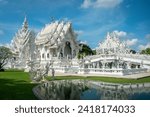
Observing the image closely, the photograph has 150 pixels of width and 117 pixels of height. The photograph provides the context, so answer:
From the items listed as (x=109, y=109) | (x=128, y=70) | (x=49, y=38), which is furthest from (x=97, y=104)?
(x=49, y=38)

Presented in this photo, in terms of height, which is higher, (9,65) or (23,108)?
(9,65)

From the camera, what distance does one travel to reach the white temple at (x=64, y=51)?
77.9ft

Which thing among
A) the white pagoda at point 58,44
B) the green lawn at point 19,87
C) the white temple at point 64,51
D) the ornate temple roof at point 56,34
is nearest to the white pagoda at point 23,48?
the white temple at point 64,51

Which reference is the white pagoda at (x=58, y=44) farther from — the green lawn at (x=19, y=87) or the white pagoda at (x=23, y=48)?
the green lawn at (x=19, y=87)

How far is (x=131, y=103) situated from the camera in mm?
6738

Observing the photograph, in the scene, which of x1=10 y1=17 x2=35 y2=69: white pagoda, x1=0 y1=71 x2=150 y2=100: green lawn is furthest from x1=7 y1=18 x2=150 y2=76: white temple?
x1=0 y1=71 x2=150 y2=100: green lawn

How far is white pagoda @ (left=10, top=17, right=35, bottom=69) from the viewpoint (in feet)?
109

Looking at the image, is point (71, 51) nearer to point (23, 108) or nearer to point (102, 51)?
point (102, 51)

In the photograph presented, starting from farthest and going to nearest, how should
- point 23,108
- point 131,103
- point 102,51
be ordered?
point 102,51, point 131,103, point 23,108

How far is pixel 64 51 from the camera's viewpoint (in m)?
32.4

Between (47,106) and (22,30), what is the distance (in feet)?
112

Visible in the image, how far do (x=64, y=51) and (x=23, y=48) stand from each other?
21.5 ft


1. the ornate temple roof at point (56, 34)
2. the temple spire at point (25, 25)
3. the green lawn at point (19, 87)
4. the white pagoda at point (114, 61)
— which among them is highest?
the temple spire at point (25, 25)

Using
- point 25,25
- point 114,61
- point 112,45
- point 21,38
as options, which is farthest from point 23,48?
point 114,61
